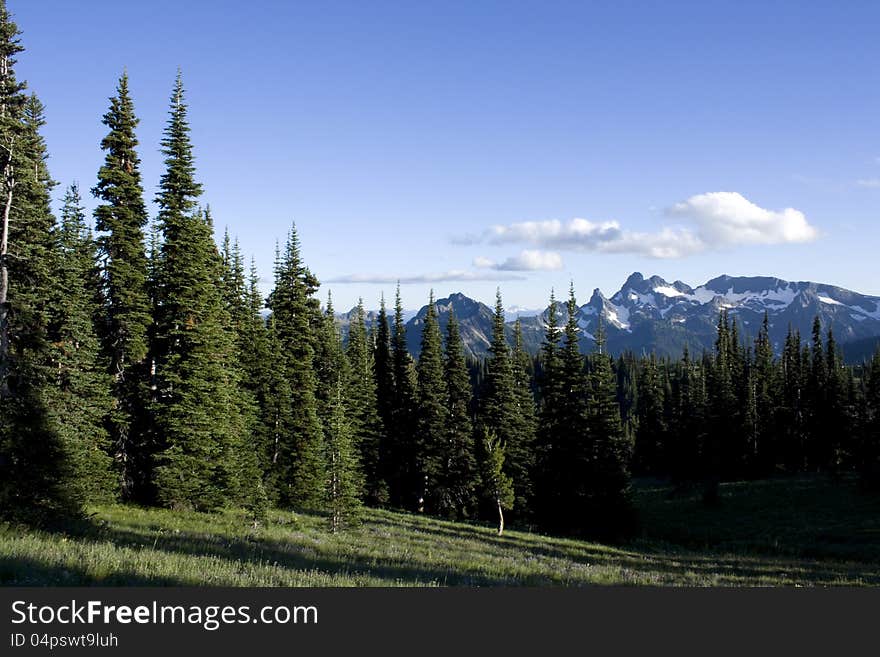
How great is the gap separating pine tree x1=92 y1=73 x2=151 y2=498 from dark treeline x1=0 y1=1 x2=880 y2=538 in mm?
102

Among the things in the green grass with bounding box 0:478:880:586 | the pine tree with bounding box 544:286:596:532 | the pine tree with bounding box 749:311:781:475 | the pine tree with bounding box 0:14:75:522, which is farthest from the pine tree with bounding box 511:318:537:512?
the pine tree with bounding box 749:311:781:475

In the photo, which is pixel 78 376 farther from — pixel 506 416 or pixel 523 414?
pixel 523 414

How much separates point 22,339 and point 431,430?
3513cm

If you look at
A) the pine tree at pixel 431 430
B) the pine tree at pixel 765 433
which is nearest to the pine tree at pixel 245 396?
the pine tree at pixel 431 430

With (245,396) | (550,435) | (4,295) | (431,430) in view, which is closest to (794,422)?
(550,435)

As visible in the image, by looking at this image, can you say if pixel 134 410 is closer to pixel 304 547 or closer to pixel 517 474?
pixel 304 547

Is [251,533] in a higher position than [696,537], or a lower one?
higher

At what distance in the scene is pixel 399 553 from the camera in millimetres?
20312

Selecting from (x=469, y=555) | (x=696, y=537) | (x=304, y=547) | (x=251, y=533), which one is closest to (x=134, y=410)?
(x=251, y=533)

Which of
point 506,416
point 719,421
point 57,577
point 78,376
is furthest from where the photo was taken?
point 719,421

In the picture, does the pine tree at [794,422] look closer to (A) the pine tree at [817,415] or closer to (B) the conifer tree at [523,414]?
(A) the pine tree at [817,415]

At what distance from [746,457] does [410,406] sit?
2108 inches

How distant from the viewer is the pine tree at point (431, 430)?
50406mm

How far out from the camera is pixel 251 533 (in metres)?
21.8
